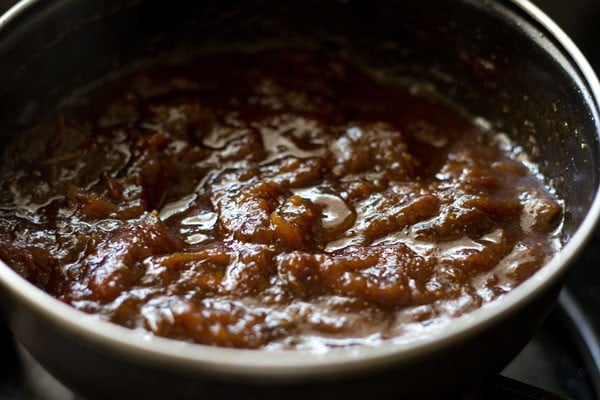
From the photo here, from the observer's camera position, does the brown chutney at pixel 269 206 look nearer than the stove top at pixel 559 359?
Yes

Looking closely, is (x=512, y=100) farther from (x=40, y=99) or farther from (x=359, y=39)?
(x=40, y=99)

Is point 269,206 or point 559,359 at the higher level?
point 269,206

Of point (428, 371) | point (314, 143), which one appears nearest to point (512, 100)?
point (314, 143)

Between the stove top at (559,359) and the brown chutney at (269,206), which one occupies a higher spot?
the brown chutney at (269,206)

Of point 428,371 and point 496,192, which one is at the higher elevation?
point 428,371

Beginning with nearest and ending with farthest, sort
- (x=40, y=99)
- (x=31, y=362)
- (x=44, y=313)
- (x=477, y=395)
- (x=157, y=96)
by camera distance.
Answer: (x=44, y=313) < (x=477, y=395) < (x=31, y=362) < (x=40, y=99) < (x=157, y=96)

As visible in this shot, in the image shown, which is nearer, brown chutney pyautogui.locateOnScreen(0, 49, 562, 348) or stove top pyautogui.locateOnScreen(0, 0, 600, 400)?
brown chutney pyautogui.locateOnScreen(0, 49, 562, 348)

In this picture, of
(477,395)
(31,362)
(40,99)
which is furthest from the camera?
(40,99)

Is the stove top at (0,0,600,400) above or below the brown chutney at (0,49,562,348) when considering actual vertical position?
below
